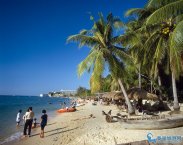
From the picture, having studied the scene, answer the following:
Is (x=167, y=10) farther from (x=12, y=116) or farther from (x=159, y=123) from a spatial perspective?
(x=12, y=116)

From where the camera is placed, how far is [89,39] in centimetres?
1664

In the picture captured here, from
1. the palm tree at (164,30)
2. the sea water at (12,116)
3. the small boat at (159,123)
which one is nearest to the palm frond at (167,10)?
the palm tree at (164,30)

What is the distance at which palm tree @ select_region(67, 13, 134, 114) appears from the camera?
1594 cm

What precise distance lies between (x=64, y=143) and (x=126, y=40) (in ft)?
30.3

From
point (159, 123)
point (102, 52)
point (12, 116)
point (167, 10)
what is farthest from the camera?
point (12, 116)

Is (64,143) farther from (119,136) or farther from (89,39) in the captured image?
(89,39)

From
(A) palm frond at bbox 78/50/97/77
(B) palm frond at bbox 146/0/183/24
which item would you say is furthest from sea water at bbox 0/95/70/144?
(B) palm frond at bbox 146/0/183/24

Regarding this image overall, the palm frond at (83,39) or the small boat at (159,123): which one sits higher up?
the palm frond at (83,39)

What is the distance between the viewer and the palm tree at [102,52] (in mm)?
15938

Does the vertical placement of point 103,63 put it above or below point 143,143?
above

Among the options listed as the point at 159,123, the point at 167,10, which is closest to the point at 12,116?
the point at 159,123

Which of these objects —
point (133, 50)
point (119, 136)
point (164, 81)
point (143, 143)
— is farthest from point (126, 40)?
point (164, 81)

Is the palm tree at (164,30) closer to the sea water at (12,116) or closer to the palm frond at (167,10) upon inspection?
the palm frond at (167,10)

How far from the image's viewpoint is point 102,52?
16062 millimetres
